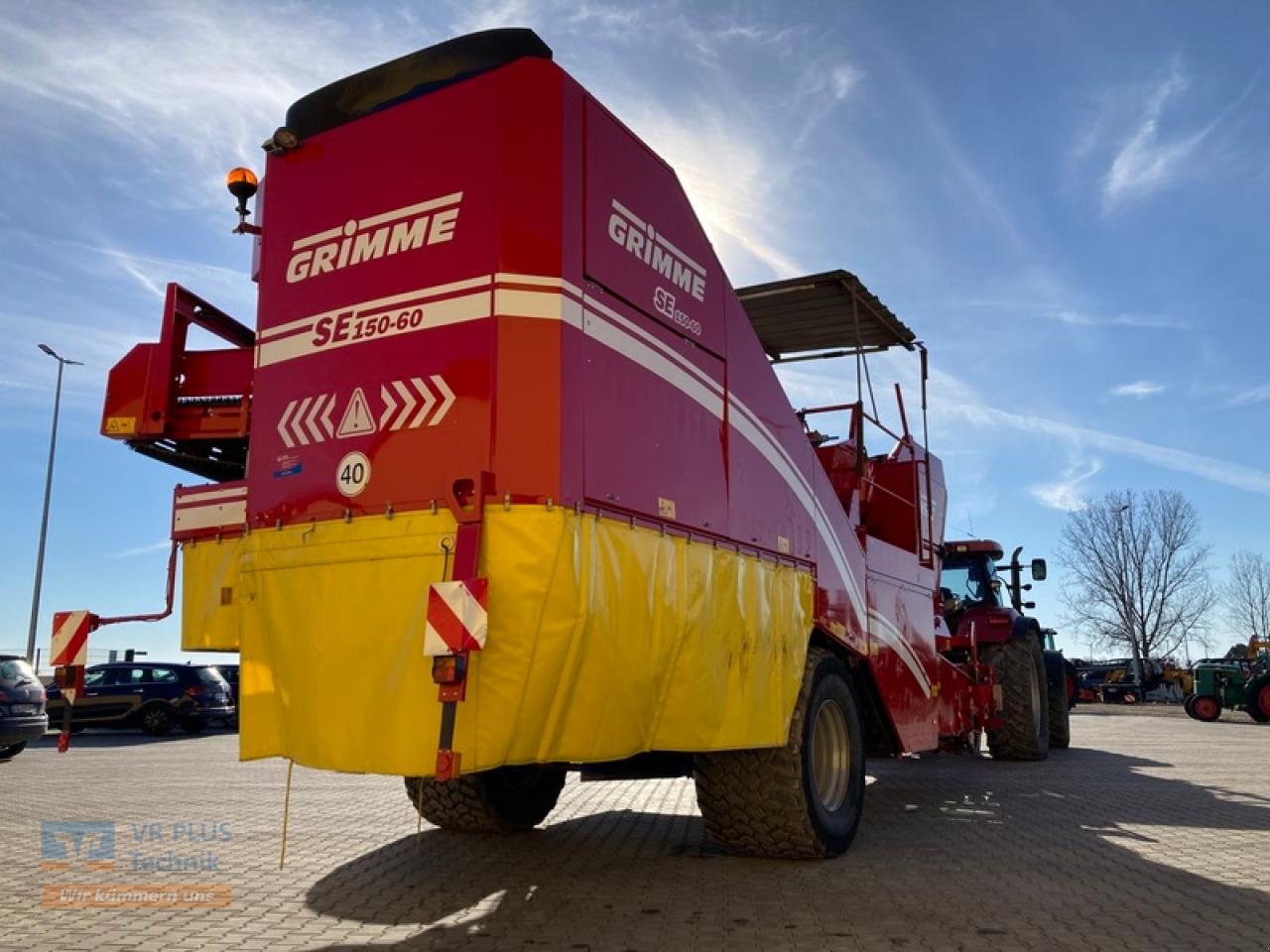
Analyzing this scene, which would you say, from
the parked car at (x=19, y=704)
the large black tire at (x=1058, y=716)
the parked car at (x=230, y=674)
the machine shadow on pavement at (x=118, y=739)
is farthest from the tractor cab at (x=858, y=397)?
the parked car at (x=230, y=674)

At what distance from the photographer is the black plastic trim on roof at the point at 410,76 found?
4.51 m

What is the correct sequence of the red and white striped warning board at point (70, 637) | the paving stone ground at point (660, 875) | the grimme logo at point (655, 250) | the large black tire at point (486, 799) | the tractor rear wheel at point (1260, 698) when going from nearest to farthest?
the paving stone ground at point (660, 875) < the grimme logo at point (655, 250) < the red and white striped warning board at point (70, 637) < the large black tire at point (486, 799) < the tractor rear wheel at point (1260, 698)

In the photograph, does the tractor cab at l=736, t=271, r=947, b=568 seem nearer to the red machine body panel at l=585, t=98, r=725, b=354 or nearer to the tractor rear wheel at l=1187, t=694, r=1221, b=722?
the red machine body panel at l=585, t=98, r=725, b=354

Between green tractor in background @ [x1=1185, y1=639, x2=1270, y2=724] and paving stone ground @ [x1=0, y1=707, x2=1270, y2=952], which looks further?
green tractor in background @ [x1=1185, y1=639, x2=1270, y2=724]

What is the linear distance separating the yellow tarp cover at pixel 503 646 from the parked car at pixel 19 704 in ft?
33.9

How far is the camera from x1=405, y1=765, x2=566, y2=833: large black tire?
6652 mm

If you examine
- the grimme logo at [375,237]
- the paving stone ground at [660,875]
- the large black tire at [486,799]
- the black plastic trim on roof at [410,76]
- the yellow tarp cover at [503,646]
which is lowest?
the paving stone ground at [660,875]

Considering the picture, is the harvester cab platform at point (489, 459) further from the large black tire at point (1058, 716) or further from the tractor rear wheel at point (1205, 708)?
the tractor rear wheel at point (1205, 708)

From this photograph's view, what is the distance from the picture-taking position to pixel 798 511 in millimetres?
5941

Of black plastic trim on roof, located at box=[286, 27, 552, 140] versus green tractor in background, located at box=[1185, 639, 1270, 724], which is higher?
black plastic trim on roof, located at box=[286, 27, 552, 140]

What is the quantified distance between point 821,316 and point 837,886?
4.43m

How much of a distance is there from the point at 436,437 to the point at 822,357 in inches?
209

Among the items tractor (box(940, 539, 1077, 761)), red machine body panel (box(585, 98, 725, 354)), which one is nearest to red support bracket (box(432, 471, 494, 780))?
red machine body panel (box(585, 98, 725, 354))

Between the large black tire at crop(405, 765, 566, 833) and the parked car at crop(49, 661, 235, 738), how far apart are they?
580 inches
